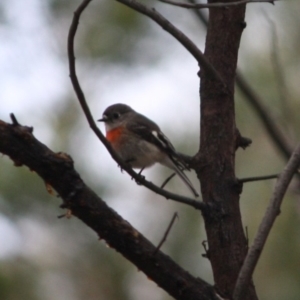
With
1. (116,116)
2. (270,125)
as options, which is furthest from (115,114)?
(270,125)

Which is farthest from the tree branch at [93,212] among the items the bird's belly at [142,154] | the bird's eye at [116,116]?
the bird's eye at [116,116]

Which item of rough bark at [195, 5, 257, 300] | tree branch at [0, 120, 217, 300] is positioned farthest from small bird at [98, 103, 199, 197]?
tree branch at [0, 120, 217, 300]

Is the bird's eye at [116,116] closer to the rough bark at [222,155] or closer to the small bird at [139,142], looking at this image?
the small bird at [139,142]

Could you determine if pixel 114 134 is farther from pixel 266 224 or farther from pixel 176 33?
pixel 266 224

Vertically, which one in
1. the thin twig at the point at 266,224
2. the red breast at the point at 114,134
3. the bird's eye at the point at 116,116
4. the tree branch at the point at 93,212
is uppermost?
the bird's eye at the point at 116,116

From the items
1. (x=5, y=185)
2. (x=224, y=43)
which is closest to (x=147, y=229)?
(x=5, y=185)

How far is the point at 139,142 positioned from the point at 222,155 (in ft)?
6.67

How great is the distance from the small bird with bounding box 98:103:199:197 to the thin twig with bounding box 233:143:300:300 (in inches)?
84.8

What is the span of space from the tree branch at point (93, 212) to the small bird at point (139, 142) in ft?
6.34

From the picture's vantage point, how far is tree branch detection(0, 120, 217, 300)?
7.45 feet

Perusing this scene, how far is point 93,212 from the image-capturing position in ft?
7.72

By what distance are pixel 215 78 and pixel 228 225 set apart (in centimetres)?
67

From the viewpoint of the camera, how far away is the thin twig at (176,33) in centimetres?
241

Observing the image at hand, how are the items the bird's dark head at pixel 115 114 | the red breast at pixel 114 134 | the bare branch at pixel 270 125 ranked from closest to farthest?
the bare branch at pixel 270 125
the red breast at pixel 114 134
the bird's dark head at pixel 115 114
